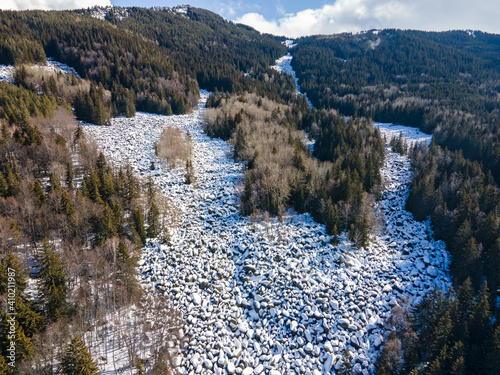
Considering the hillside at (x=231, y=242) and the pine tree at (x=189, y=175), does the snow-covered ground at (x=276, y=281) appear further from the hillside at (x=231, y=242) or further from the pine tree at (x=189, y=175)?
the pine tree at (x=189, y=175)

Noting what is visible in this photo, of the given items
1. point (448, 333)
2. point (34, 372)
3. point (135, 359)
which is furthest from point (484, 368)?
point (34, 372)

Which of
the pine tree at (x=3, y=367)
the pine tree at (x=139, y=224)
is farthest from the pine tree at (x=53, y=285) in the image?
the pine tree at (x=139, y=224)

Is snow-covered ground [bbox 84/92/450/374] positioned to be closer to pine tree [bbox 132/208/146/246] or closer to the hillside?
the hillside

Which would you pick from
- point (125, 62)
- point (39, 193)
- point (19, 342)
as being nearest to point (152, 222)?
point (39, 193)

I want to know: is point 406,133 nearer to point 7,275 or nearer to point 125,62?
point 7,275

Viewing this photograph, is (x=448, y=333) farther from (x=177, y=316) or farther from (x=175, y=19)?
(x=175, y=19)

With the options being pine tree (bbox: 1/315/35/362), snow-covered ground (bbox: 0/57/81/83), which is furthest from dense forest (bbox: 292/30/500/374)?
snow-covered ground (bbox: 0/57/81/83)
